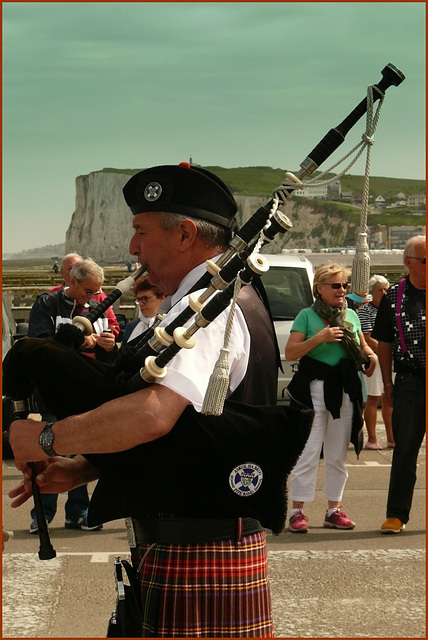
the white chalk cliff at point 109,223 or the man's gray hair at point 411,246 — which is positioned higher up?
the white chalk cliff at point 109,223

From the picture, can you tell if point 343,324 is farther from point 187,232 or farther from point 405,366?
point 187,232

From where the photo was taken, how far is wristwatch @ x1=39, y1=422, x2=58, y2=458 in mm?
2367

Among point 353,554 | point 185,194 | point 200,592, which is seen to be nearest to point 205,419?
point 200,592

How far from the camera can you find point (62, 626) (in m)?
4.72

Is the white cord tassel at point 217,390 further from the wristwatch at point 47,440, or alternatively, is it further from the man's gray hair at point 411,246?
the man's gray hair at point 411,246

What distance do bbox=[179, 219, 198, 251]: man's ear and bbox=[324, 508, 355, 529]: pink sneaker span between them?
4.41m

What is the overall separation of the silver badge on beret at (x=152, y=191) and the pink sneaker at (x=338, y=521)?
14.6 feet

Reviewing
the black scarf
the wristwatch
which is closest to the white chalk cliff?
the black scarf

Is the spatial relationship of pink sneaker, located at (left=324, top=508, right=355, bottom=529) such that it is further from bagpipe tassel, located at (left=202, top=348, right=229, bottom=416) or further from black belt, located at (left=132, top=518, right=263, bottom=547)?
bagpipe tassel, located at (left=202, top=348, right=229, bottom=416)

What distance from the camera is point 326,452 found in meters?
6.83

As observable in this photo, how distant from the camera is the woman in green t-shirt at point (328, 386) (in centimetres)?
664

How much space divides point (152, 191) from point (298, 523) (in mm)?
4349

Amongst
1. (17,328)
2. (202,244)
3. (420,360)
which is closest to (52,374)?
(202,244)

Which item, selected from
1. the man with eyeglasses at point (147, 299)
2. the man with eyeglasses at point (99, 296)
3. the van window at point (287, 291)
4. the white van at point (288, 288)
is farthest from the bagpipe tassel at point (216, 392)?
the van window at point (287, 291)
